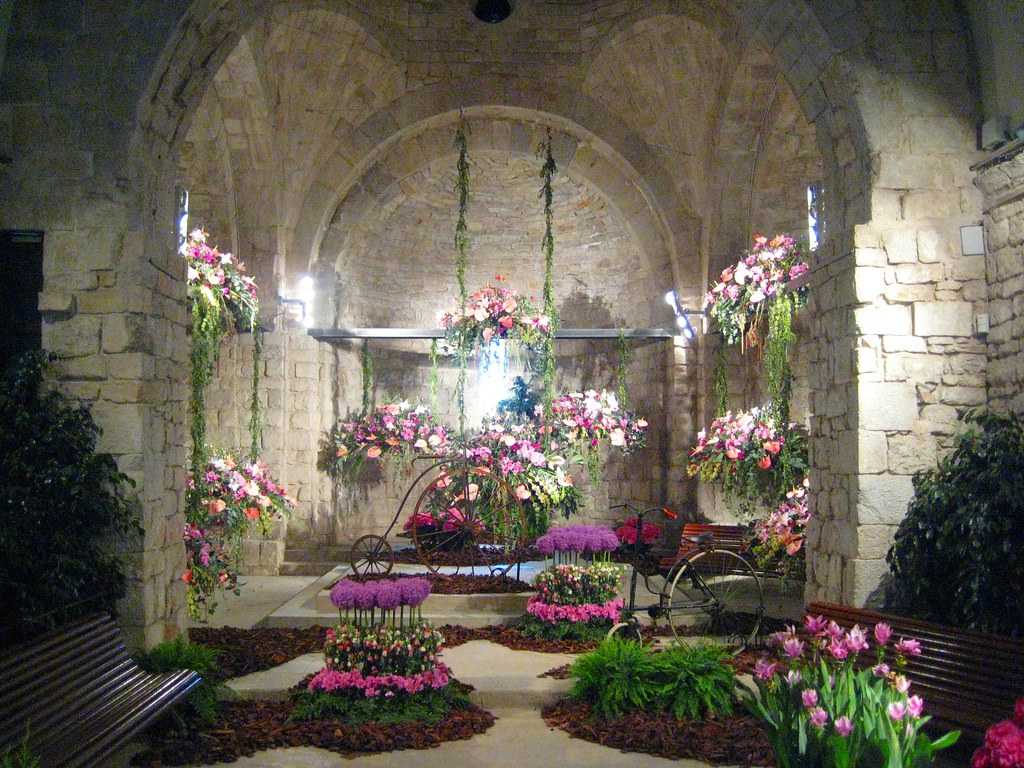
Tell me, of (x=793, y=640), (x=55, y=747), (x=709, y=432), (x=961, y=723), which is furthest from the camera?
(x=709, y=432)

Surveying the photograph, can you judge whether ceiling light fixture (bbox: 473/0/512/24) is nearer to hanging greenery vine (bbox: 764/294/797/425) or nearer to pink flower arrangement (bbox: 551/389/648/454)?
pink flower arrangement (bbox: 551/389/648/454)

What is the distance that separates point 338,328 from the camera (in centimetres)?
1080

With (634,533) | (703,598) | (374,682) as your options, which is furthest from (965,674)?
(634,533)

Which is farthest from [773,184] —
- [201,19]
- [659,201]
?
[201,19]

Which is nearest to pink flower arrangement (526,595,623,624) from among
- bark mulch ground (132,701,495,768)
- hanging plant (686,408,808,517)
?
bark mulch ground (132,701,495,768)

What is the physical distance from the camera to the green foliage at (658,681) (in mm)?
4641

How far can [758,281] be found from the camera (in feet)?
25.9

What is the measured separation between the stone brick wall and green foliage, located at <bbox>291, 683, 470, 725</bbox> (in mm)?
3532

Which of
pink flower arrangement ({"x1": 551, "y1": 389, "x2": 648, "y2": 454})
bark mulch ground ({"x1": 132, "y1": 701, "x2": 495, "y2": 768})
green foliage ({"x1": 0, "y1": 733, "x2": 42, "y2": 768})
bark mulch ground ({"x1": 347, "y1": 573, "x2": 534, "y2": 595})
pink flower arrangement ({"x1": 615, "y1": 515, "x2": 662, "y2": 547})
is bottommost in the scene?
bark mulch ground ({"x1": 132, "y1": 701, "x2": 495, "y2": 768})

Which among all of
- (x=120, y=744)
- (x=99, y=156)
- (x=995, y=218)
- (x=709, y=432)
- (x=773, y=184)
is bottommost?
(x=120, y=744)

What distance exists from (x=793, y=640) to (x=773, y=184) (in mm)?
7933

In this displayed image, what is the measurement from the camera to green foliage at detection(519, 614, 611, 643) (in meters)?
6.32

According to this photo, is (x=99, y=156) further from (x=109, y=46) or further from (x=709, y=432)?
(x=709, y=432)

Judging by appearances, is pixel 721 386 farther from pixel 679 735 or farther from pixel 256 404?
pixel 679 735
